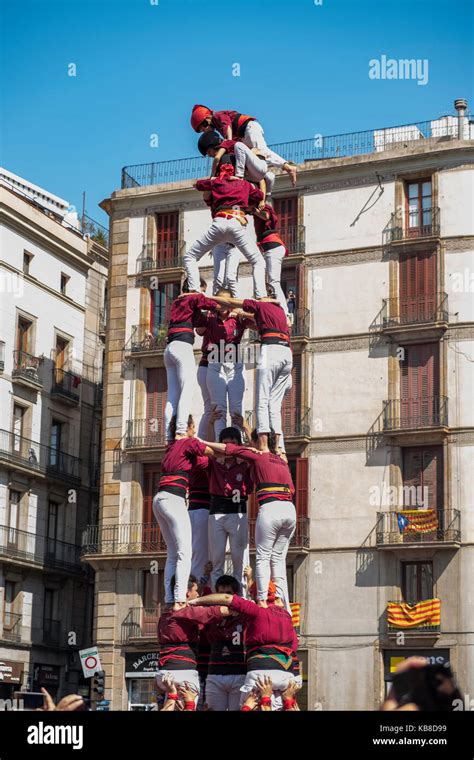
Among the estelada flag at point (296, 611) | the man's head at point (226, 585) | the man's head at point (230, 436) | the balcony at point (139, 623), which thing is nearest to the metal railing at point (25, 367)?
the balcony at point (139, 623)

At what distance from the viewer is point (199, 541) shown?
22.7 metres

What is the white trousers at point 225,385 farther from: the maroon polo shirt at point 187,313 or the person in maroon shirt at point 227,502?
the person in maroon shirt at point 227,502

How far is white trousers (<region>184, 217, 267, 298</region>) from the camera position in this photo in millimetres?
23547

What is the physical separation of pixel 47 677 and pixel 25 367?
39.3 ft

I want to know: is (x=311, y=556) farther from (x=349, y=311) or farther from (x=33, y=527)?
(x=33, y=527)

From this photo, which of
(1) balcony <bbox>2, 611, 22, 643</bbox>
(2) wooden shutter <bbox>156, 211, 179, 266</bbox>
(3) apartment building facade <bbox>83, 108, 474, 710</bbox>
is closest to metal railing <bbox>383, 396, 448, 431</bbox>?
(3) apartment building facade <bbox>83, 108, 474, 710</bbox>

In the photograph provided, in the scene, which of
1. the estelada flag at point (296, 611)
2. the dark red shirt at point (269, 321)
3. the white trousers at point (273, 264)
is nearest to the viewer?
the dark red shirt at point (269, 321)

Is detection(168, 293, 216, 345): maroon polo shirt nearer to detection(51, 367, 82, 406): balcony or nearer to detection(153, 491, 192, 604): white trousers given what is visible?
detection(153, 491, 192, 604): white trousers

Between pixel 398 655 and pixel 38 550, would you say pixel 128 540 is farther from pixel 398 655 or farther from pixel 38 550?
pixel 398 655

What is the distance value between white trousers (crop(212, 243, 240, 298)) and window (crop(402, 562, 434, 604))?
22.4 m

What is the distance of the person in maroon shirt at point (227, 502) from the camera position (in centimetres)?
2223

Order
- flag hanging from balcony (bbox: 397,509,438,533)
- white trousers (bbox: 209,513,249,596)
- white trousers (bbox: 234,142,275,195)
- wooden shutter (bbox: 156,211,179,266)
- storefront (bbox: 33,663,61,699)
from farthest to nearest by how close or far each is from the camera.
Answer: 1. storefront (bbox: 33,663,61,699)
2. wooden shutter (bbox: 156,211,179,266)
3. flag hanging from balcony (bbox: 397,509,438,533)
4. white trousers (bbox: 234,142,275,195)
5. white trousers (bbox: 209,513,249,596)

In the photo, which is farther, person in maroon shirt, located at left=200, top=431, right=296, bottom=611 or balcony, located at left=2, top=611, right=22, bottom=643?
balcony, located at left=2, top=611, right=22, bottom=643

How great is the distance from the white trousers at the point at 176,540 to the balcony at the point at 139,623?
25650 mm
